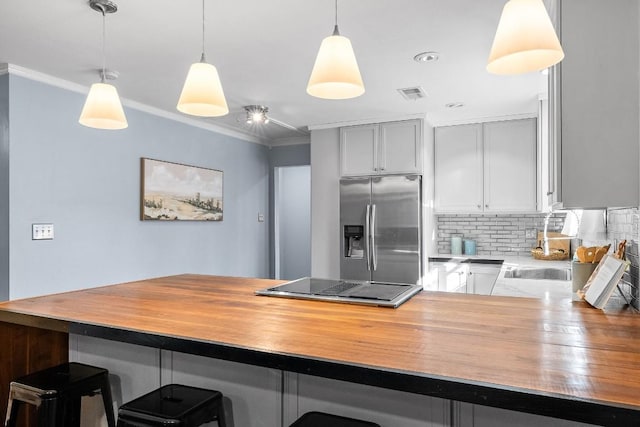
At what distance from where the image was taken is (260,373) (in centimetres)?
156

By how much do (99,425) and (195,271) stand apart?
2.78 metres

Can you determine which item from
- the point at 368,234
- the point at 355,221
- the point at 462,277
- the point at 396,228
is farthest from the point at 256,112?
the point at 462,277

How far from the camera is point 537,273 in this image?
11.8 ft

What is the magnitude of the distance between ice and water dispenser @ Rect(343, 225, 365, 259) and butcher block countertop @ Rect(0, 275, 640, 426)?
8.78ft

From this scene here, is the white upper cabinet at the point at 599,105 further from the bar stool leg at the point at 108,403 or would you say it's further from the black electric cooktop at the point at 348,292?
the bar stool leg at the point at 108,403

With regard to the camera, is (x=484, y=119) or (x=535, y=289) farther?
(x=484, y=119)

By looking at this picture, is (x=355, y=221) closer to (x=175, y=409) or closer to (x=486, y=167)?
(x=486, y=167)

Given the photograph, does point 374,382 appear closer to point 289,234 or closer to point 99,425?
point 99,425

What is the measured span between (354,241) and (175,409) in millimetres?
3461

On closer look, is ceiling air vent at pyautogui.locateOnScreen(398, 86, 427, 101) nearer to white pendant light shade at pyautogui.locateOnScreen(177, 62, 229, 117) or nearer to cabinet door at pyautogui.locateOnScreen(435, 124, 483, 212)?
cabinet door at pyautogui.locateOnScreen(435, 124, 483, 212)

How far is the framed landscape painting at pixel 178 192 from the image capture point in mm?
4141

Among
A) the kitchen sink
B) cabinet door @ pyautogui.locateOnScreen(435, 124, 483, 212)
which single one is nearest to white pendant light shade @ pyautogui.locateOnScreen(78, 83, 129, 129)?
the kitchen sink

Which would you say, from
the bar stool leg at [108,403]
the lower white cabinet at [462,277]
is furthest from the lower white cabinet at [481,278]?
the bar stool leg at [108,403]

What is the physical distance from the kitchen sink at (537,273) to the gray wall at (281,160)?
310 cm
